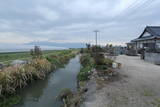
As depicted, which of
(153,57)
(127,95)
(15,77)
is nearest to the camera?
(127,95)

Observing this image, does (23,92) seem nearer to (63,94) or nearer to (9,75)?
(9,75)

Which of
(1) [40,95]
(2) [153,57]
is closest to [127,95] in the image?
(1) [40,95]

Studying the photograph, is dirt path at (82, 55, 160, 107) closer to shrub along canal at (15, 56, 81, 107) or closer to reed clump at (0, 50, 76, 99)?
shrub along canal at (15, 56, 81, 107)

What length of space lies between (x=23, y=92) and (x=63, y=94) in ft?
7.91

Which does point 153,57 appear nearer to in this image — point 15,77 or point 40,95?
point 40,95

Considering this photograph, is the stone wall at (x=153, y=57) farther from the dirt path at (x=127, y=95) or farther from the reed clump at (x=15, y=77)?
the reed clump at (x=15, y=77)

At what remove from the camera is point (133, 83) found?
5.61m

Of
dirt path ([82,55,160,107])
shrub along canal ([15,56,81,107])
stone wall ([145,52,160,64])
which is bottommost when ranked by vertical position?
shrub along canal ([15,56,81,107])

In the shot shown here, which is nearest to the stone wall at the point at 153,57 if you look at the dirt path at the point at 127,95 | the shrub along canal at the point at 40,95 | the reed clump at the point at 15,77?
the dirt path at the point at 127,95

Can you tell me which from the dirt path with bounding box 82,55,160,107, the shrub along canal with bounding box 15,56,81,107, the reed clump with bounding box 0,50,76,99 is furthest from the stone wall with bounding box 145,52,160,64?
the reed clump with bounding box 0,50,76,99

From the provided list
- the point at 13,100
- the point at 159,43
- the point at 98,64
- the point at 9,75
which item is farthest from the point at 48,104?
the point at 159,43

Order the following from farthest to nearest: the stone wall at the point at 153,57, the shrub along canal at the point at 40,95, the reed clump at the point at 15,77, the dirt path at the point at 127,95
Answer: the stone wall at the point at 153,57 → the reed clump at the point at 15,77 → the shrub along canal at the point at 40,95 → the dirt path at the point at 127,95

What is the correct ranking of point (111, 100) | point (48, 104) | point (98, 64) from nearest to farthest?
point (111, 100) → point (48, 104) → point (98, 64)

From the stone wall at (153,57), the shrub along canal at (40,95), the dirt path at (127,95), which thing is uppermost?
the stone wall at (153,57)
